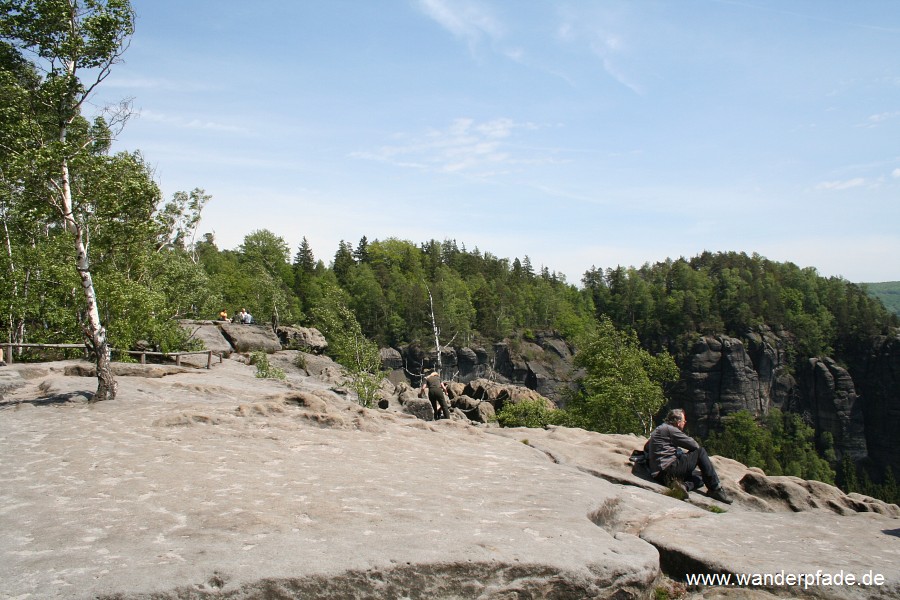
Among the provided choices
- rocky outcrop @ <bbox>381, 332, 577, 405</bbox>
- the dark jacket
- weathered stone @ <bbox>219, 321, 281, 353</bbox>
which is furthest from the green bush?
rocky outcrop @ <bbox>381, 332, 577, 405</bbox>

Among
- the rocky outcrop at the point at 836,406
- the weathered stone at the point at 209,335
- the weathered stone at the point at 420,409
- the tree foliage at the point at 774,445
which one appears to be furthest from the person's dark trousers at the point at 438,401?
the rocky outcrop at the point at 836,406

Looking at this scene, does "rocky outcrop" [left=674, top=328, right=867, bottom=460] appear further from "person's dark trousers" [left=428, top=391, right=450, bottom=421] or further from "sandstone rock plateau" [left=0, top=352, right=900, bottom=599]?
"sandstone rock plateau" [left=0, top=352, right=900, bottom=599]

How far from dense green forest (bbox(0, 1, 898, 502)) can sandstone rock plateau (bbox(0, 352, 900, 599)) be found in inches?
254

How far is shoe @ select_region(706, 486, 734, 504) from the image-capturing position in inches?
492

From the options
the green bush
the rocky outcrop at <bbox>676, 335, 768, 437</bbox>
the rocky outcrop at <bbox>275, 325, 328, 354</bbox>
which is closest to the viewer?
the green bush

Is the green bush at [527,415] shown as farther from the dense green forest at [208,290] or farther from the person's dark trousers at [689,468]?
the person's dark trousers at [689,468]

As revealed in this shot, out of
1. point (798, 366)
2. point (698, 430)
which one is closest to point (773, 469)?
point (698, 430)

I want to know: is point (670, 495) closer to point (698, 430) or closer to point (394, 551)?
point (394, 551)

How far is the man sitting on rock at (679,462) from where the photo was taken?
12.6m

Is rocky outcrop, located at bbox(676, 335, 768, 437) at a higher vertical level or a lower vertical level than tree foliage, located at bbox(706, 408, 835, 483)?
higher

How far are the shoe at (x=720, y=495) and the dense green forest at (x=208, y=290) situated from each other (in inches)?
642

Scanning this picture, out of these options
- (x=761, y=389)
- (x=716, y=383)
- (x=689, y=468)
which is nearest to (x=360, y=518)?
(x=689, y=468)

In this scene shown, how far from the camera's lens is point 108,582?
215 inches

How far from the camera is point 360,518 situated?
7699mm
